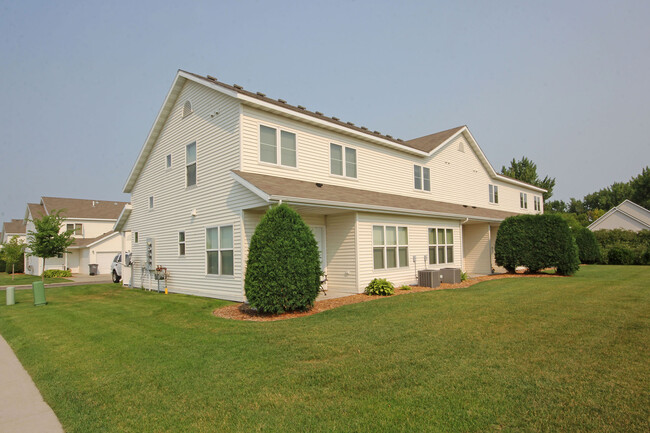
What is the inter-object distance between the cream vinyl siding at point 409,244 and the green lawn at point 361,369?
335 centimetres

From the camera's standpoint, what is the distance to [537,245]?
18203 mm

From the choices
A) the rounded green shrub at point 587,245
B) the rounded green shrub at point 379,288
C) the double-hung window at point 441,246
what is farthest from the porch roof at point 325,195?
the rounded green shrub at point 587,245

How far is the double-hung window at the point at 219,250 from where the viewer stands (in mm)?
12656

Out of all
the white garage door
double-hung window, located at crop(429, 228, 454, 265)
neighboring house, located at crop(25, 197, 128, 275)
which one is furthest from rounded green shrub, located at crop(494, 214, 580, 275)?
neighboring house, located at crop(25, 197, 128, 275)

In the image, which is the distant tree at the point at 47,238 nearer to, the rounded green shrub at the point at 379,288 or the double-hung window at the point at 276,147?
the double-hung window at the point at 276,147

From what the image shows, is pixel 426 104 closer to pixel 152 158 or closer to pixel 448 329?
Answer: pixel 152 158

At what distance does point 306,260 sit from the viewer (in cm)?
981

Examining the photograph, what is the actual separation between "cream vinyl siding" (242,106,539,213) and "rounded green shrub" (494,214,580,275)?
145 inches

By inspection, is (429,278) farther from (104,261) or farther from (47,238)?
(104,261)

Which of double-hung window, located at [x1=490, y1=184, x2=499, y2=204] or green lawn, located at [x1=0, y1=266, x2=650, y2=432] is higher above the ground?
double-hung window, located at [x1=490, y1=184, x2=499, y2=204]

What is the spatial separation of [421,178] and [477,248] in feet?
17.4

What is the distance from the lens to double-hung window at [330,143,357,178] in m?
14.9

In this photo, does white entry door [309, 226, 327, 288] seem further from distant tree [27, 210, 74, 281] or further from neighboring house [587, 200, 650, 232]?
neighboring house [587, 200, 650, 232]

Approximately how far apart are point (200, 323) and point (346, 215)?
6.21 meters
